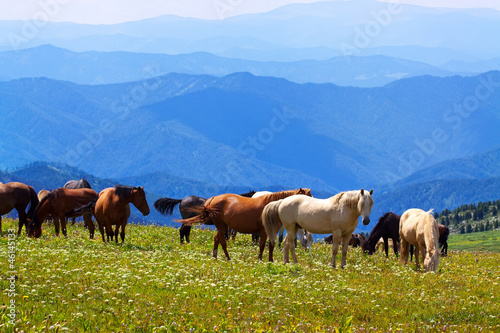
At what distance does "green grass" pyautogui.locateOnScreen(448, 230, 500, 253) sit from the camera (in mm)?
134625

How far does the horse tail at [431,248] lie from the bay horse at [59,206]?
15115mm

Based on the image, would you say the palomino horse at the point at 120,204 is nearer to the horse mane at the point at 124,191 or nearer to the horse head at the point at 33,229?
the horse mane at the point at 124,191

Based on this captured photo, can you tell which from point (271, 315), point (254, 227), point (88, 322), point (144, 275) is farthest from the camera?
point (254, 227)

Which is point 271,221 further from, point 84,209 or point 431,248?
point 84,209

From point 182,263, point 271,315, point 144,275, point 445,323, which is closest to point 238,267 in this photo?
point 182,263

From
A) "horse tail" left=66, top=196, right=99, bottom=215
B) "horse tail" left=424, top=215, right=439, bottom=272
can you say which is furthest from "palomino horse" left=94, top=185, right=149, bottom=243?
"horse tail" left=424, top=215, right=439, bottom=272

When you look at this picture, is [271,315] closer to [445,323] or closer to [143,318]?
[143,318]

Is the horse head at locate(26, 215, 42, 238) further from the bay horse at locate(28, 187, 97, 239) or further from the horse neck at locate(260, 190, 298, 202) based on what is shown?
the horse neck at locate(260, 190, 298, 202)

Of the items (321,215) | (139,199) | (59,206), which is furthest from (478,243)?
(321,215)

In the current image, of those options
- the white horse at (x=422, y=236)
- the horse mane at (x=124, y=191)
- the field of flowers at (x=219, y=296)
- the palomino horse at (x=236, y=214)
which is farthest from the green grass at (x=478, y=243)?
the field of flowers at (x=219, y=296)

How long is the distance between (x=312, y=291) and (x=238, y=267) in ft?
13.6

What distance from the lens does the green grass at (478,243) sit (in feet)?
442

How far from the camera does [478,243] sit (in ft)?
483

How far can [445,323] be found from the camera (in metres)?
15.2
